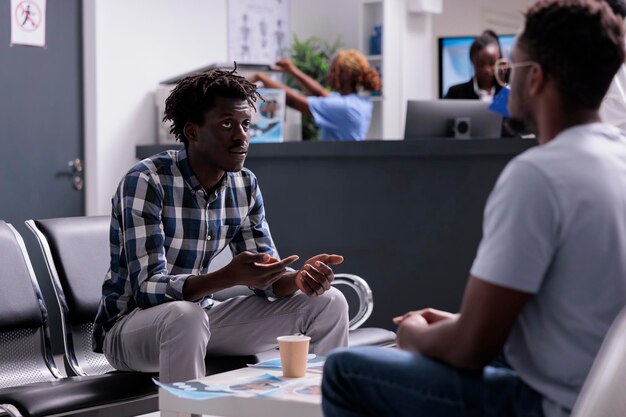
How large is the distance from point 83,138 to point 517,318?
157 inches

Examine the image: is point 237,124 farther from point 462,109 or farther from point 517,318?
point 462,109

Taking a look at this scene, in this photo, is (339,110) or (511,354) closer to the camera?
(511,354)

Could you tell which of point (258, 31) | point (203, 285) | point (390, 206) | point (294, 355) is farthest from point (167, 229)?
point (258, 31)

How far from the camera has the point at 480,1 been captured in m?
8.85

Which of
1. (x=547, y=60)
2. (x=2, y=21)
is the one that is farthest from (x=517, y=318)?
(x=2, y=21)

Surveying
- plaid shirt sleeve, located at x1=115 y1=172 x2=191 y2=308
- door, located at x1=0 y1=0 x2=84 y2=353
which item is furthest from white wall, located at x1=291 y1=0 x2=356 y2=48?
plaid shirt sleeve, located at x1=115 y1=172 x2=191 y2=308

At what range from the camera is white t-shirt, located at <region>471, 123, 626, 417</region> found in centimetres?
149

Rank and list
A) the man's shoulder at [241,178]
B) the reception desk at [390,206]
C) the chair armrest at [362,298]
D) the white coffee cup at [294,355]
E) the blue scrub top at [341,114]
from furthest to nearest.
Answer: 1. the blue scrub top at [341,114]
2. the reception desk at [390,206]
3. the chair armrest at [362,298]
4. the man's shoulder at [241,178]
5. the white coffee cup at [294,355]

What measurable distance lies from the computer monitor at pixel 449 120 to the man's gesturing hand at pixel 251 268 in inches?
88.2

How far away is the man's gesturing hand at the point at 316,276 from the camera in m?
2.70

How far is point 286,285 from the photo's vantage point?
283 centimetres

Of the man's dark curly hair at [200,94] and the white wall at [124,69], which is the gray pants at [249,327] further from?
the white wall at [124,69]

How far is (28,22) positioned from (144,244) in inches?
103

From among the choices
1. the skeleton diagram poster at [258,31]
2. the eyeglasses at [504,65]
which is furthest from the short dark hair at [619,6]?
the skeleton diagram poster at [258,31]
